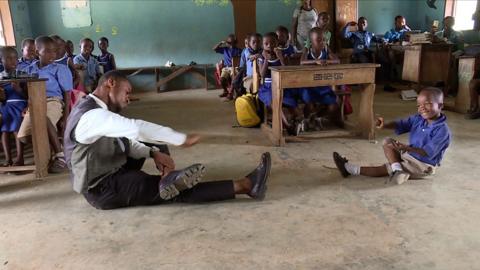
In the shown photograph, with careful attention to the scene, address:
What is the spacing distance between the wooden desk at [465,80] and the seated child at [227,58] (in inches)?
151

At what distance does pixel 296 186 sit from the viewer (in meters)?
3.21

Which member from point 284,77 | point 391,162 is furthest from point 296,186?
point 284,77

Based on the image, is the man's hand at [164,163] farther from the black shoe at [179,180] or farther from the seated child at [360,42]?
the seated child at [360,42]

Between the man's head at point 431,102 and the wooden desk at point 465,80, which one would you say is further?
the wooden desk at point 465,80

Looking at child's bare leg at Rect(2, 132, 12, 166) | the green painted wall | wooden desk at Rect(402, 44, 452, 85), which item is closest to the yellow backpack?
child's bare leg at Rect(2, 132, 12, 166)

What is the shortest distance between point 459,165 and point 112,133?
113 inches

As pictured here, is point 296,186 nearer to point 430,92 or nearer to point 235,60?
point 430,92

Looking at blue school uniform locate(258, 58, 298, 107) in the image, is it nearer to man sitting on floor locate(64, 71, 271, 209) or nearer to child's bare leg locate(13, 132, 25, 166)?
man sitting on floor locate(64, 71, 271, 209)

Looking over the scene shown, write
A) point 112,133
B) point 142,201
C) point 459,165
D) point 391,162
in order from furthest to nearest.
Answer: point 459,165
point 391,162
point 142,201
point 112,133

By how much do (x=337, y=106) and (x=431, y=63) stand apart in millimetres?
3398

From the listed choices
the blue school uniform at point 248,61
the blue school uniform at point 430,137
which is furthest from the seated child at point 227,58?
the blue school uniform at point 430,137

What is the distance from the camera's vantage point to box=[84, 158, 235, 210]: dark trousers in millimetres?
2709

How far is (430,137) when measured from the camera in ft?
10.3

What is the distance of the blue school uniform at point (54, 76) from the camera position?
4023mm
